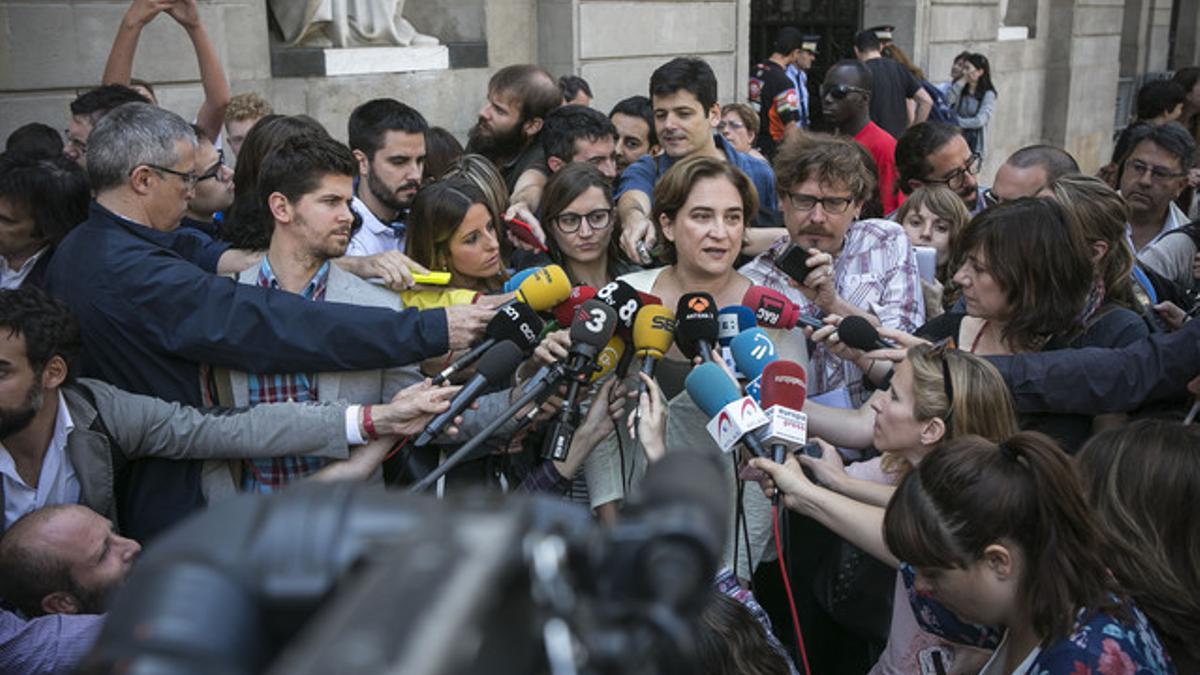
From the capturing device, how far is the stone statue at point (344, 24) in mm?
6715

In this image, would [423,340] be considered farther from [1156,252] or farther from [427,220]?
[1156,252]

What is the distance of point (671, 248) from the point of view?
354cm

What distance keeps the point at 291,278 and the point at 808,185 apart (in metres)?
1.73

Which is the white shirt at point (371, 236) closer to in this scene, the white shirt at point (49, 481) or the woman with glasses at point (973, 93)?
the white shirt at point (49, 481)

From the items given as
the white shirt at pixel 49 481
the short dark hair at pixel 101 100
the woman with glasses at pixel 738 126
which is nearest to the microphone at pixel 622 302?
the white shirt at pixel 49 481

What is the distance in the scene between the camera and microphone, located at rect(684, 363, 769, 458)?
2385 millimetres

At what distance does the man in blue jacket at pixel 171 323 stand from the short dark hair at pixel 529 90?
2.83m

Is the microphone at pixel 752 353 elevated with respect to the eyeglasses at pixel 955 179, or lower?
lower

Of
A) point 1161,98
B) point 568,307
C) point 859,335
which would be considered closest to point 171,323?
point 568,307

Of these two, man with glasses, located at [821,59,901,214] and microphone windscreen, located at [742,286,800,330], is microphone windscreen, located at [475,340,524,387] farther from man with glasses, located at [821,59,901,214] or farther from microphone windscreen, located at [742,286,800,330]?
man with glasses, located at [821,59,901,214]

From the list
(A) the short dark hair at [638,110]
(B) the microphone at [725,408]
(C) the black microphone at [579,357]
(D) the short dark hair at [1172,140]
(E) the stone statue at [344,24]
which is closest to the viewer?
(B) the microphone at [725,408]

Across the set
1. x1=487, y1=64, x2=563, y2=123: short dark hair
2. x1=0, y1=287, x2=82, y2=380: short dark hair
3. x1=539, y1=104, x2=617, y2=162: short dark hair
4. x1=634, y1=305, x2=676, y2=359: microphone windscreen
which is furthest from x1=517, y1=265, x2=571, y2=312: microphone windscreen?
x1=487, y1=64, x2=563, y2=123: short dark hair

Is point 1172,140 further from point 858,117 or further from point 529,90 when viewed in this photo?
point 529,90

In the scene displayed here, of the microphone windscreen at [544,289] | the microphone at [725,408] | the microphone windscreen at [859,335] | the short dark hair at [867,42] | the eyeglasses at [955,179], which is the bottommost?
the microphone at [725,408]
